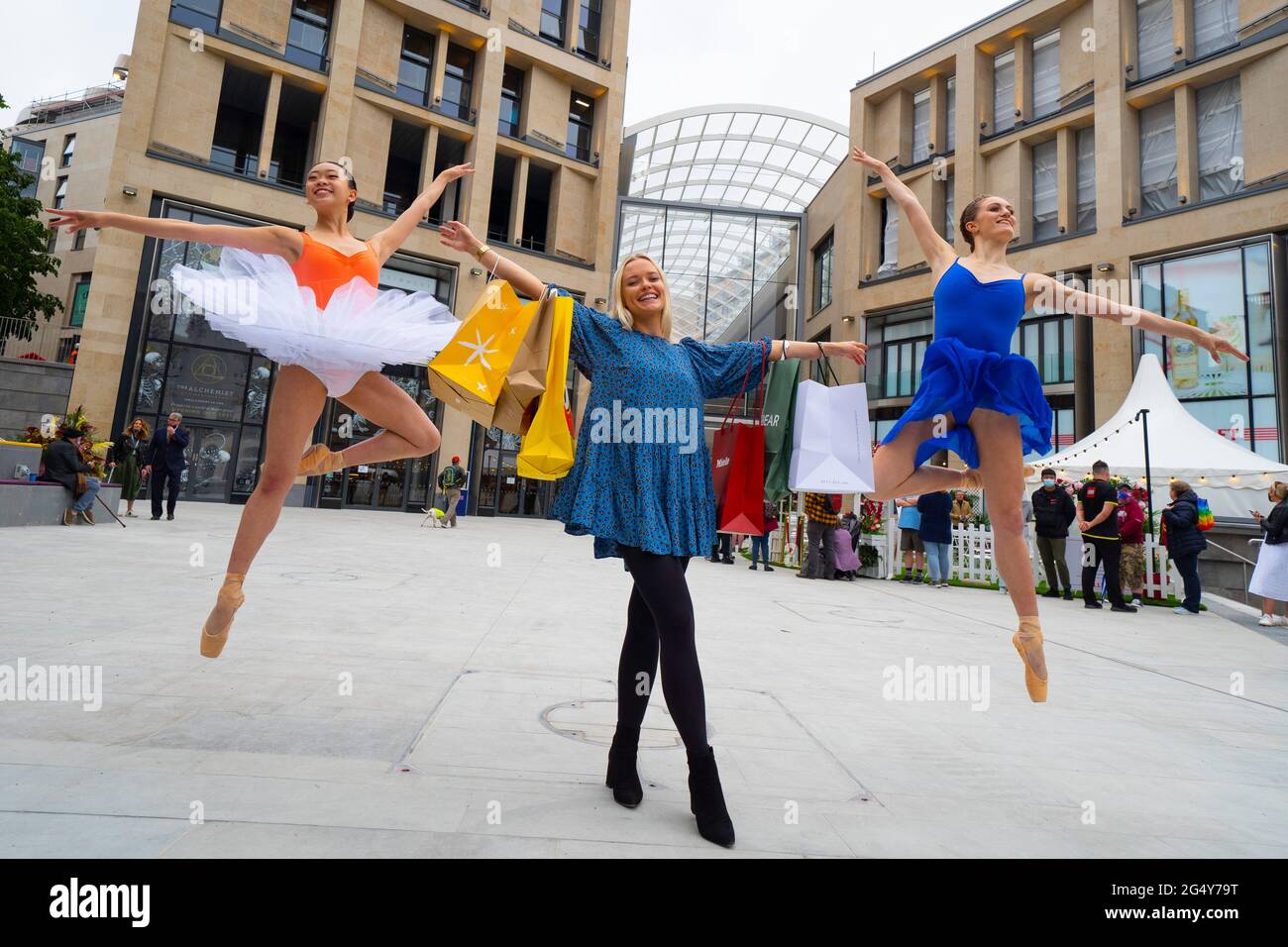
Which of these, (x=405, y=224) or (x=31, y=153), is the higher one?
(x=31, y=153)

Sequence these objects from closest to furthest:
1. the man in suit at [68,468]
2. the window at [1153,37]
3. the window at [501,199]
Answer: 1. the man in suit at [68,468]
2. the window at [1153,37]
3. the window at [501,199]

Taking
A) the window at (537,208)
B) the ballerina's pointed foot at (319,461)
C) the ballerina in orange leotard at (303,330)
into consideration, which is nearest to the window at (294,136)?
the window at (537,208)

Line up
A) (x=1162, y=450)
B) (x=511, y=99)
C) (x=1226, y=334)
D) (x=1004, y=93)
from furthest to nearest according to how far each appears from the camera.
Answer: (x=511, y=99)
(x=1004, y=93)
(x=1226, y=334)
(x=1162, y=450)

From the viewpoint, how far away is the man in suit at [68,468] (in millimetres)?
11680

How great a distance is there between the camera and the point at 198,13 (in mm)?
22047

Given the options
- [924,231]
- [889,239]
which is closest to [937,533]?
[924,231]

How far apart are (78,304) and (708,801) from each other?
4969cm

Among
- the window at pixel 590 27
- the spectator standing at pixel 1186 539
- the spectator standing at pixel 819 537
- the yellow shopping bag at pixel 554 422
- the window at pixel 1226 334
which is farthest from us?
the window at pixel 590 27

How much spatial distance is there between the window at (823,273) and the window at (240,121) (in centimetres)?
2332

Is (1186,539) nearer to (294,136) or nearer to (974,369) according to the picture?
(974,369)

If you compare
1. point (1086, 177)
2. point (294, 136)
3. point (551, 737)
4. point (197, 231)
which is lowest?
point (551, 737)

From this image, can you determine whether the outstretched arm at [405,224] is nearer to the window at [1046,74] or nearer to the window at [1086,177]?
the window at [1086,177]
